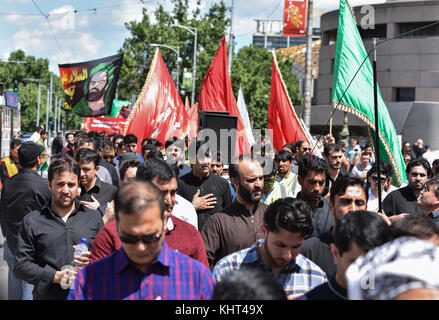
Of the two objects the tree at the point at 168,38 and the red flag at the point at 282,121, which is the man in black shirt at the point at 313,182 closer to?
the red flag at the point at 282,121

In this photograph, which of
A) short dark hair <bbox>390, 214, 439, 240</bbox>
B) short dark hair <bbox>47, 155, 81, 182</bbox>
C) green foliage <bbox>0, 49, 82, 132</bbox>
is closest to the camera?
short dark hair <bbox>390, 214, 439, 240</bbox>

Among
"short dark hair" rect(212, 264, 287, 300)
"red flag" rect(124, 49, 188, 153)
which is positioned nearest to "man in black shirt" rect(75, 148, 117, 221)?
"short dark hair" rect(212, 264, 287, 300)

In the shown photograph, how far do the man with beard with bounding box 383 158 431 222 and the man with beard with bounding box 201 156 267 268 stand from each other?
1.99 m

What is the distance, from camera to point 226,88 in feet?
38.0

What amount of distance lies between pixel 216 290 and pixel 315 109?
4027 cm

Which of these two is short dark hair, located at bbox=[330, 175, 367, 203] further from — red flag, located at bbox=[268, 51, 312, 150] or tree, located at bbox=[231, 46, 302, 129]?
tree, located at bbox=[231, 46, 302, 129]

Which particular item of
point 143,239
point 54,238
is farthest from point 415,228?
point 54,238

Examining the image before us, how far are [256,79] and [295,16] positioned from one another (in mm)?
26783

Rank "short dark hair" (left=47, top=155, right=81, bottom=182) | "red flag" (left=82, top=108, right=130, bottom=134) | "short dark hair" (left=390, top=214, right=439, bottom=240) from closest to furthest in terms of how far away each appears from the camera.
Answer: "short dark hair" (left=390, top=214, right=439, bottom=240)
"short dark hair" (left=47, top=155, right=81, bottom=182)
"red flag" (left=82, top=108, right=130, bottom=134)

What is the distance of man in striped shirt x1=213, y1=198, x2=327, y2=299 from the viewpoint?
9.74 feet

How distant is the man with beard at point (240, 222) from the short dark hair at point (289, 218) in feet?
2.61

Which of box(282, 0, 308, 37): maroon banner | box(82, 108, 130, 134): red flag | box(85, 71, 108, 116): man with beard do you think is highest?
box(282, 0, 308, 37): maroon banner
